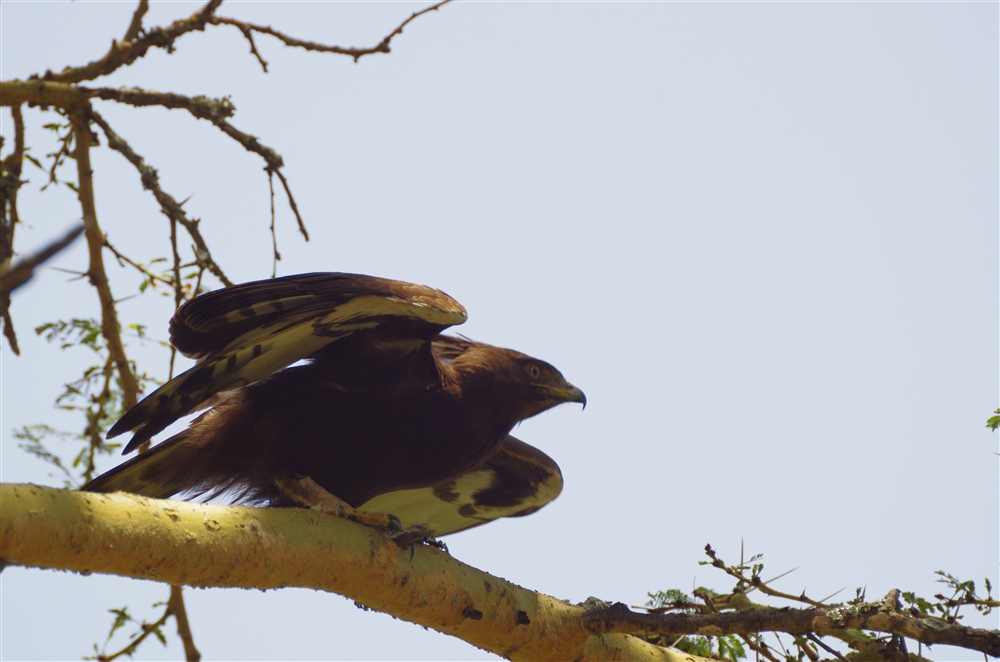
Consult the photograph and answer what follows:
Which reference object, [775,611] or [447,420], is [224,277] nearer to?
[447,420]

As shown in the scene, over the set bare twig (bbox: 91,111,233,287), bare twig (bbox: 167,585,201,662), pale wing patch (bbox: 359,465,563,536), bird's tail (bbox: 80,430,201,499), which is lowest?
bare twig (bbox: 167,585,201,662)

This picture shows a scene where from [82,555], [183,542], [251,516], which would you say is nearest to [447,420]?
[251,516]

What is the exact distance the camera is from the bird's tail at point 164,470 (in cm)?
416

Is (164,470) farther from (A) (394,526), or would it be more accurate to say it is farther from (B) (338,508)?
(A) (394,526)

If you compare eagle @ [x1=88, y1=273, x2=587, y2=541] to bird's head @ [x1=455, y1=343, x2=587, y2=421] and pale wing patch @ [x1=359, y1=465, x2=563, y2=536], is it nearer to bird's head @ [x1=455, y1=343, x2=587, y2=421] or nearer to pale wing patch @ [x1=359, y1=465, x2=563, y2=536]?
bird's head @ [x1=455, y1=343, x2=587, y2=421]

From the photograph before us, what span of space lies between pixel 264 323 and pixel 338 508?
2.71ft

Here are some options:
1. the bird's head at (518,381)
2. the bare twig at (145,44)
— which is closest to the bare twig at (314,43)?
the bare twig at (145,44)

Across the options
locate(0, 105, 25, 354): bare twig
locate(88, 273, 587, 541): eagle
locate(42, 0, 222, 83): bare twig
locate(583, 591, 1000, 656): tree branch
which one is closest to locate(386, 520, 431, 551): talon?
Answer: locate(88, 273, 587, 541): eagle

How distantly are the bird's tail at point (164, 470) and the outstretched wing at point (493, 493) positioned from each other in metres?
1.28

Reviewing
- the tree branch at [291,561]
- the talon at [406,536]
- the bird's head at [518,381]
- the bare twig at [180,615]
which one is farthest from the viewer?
the bird's head at [518,381]

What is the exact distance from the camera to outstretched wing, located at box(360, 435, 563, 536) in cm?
524

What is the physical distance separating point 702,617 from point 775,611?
288mm

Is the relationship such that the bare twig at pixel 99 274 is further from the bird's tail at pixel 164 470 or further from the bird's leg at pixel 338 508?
the bird's leg at pixel 338 508

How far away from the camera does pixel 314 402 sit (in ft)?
13.6
